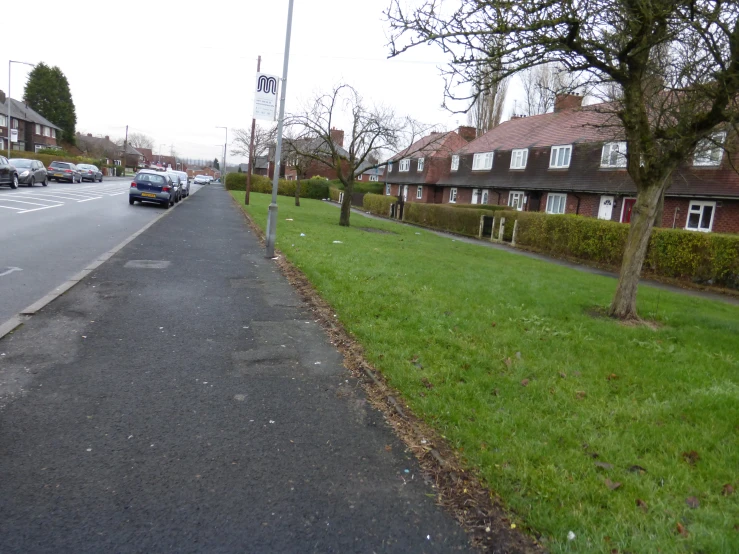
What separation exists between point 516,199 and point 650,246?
19.5m

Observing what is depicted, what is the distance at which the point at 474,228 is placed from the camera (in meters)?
27.5

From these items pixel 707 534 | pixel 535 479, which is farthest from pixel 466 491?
pixel 707 534

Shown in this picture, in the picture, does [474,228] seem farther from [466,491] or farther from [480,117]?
[480,117]

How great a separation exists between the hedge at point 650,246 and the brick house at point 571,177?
284 centimetres

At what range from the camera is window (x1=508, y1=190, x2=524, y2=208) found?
35.2 metres

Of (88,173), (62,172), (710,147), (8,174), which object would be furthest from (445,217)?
(88,173)

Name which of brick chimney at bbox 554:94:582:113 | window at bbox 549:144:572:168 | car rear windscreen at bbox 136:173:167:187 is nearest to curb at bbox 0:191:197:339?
brick chimney at bbox 554:94:582:113

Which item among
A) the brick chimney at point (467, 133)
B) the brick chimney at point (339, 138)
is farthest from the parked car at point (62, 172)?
the brick chimney at point (467, 133)

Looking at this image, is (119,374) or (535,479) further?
(119,374)

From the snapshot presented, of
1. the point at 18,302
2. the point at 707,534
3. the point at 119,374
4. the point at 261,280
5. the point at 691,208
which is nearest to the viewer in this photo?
the point at 707,534

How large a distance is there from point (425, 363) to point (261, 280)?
16.7ft

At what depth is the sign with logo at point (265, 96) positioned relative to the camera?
39.8ft

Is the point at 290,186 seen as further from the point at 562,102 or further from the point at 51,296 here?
the point at 51,296

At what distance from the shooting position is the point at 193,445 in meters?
3.76
